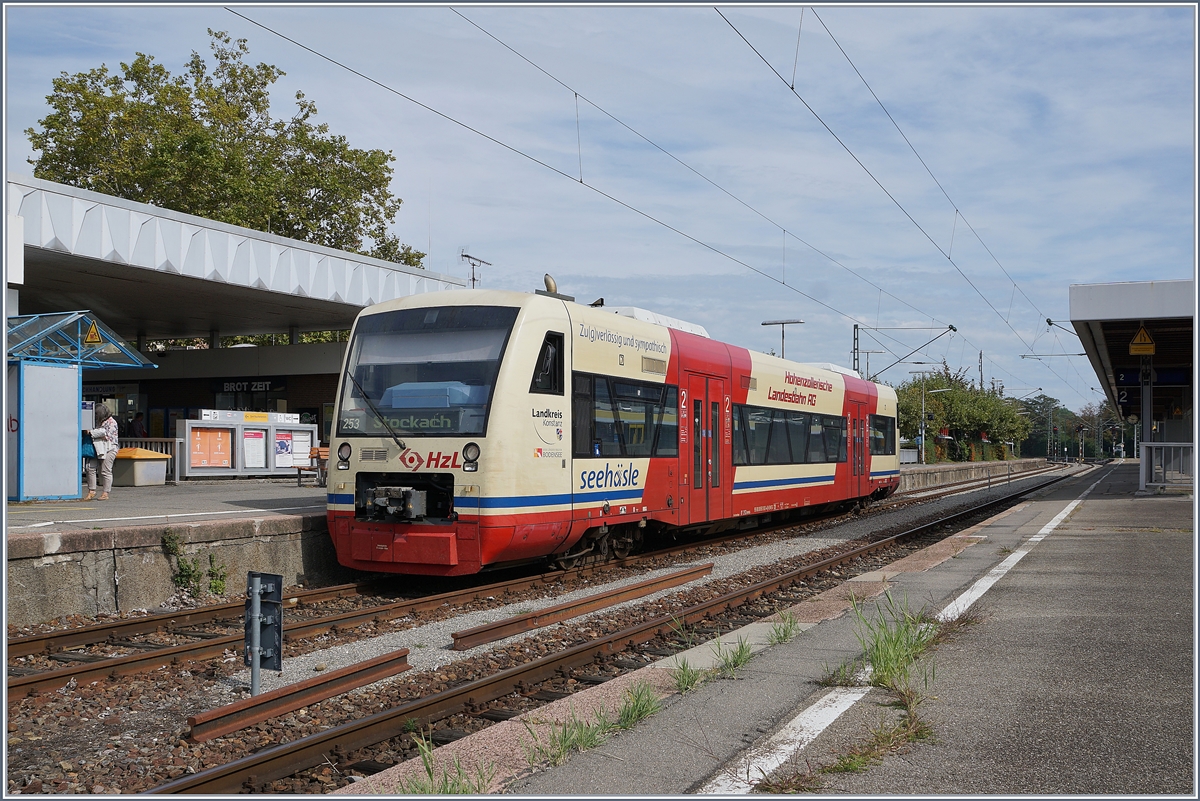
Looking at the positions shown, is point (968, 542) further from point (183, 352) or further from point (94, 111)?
point (94, 111)

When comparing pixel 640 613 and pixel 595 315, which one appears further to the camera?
pixel 595 315

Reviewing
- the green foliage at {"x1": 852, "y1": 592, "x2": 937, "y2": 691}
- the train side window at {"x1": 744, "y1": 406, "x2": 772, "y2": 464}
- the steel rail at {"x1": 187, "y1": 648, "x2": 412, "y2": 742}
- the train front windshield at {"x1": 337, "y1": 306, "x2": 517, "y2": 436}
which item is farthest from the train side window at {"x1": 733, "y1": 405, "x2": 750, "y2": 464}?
the steel rail at {"x1": 187, "y1": 648, "x2": 412, "y2": 742}

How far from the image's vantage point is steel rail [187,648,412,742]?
5926mm

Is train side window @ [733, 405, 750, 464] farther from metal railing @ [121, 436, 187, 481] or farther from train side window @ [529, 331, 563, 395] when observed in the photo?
metal railing @ [121, 436, 187, 481]

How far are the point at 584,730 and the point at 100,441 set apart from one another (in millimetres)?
14662

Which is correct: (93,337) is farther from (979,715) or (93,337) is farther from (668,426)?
(979,715)

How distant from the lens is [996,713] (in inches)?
232

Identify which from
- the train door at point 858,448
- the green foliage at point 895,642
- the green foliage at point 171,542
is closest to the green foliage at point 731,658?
the green foliage at point 895,642

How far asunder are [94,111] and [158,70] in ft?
15.9

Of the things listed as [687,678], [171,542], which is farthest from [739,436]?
[687,678]

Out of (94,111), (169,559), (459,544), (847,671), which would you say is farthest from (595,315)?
(94,111)

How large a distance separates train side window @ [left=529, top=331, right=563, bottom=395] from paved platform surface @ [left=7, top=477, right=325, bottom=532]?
14.2 feet

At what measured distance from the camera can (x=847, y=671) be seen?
22.5 ft

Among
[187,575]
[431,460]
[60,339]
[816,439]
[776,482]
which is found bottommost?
[187,575]
